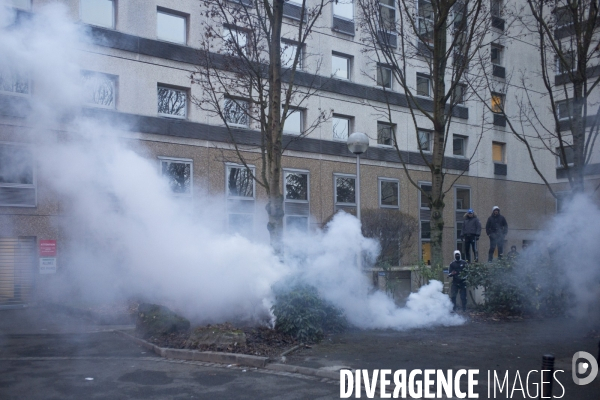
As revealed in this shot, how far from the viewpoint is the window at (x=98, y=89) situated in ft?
50.4

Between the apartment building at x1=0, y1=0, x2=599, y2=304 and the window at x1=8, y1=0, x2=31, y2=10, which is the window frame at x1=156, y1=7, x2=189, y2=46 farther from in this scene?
the window at x1=8, y1=0, x2=31, y2=10

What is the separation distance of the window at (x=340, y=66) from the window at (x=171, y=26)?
7.69m

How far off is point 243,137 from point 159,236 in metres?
10.7

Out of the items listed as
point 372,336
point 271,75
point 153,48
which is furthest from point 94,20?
point 372,336

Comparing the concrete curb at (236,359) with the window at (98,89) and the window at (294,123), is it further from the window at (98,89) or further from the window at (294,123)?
the window at (294,123)

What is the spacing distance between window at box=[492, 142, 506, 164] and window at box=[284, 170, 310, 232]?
14.6 m

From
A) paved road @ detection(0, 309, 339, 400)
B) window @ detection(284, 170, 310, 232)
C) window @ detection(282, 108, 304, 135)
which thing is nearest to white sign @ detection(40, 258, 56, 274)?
paved road @ detection(0, 309, 339, 400)

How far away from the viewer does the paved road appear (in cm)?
792

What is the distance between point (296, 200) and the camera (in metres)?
26.5

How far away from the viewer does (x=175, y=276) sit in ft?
46.1

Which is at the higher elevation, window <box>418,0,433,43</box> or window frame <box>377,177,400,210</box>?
window <box>418,0,433,43</box>

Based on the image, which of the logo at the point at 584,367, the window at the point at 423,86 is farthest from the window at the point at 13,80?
the window at the point at 423,86

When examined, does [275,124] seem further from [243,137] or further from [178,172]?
[243,137]

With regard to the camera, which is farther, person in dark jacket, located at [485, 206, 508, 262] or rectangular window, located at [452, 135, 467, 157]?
rectangular window, located at [452, 135, 467, 157]
